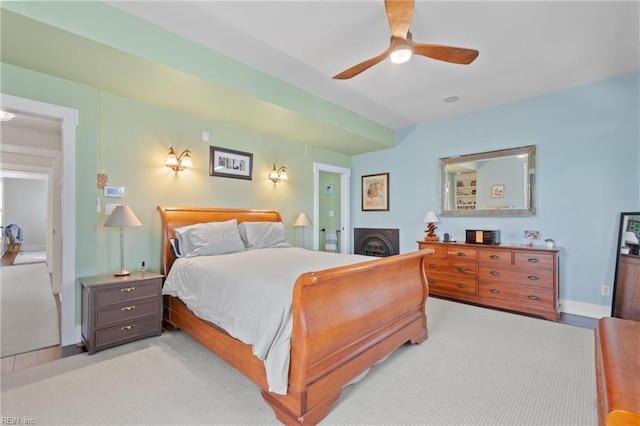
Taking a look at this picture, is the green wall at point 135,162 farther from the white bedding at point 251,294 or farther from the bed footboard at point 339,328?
the bed footboard at point 339,328

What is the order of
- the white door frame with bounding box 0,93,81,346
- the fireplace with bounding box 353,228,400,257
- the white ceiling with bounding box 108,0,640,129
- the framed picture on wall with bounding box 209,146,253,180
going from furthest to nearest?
the fireplace with bounding box 353,228,400,257
the framed picture on wall with bounding box 209,146,253,180
the white door frame with bounding box 0,93,81,346
the white ceiling with bounding box 108,0,640,129

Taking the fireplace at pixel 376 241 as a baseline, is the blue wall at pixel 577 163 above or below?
above

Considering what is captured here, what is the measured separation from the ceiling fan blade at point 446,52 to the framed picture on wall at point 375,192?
3.29m

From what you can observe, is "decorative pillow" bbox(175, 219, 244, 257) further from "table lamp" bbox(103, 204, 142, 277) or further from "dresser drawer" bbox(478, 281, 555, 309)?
"dresser drawer" bbox(478, 281, 555, 309)

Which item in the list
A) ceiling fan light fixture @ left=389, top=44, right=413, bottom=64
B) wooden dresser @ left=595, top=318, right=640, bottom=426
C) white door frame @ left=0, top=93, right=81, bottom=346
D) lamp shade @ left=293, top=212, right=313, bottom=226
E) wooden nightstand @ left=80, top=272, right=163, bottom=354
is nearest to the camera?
wooden dresser @ left=595, top=318, right=640, bottom=426

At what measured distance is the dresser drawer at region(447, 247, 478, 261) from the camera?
4.01 m

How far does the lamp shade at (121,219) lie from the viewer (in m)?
2.81

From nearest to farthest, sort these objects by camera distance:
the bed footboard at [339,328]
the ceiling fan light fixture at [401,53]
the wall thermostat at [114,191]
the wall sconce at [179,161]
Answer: the bed footboard at [339,328] < the ceiling fan light fixture at [401,53] < the wall thermostat at [114,191] < the wall sconce at [179,161]

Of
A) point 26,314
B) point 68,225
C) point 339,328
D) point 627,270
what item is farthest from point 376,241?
point 26,314

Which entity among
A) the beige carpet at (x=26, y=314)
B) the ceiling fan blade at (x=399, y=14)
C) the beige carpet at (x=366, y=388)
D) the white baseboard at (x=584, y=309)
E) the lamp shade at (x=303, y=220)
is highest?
the ceiling fan blade at (x=399, y=14)

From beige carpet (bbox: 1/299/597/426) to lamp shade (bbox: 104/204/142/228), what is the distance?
1.14 m

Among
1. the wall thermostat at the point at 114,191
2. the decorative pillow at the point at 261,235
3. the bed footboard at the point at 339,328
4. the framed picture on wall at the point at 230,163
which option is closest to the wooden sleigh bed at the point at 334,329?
the bed footboard at the point at 339,328

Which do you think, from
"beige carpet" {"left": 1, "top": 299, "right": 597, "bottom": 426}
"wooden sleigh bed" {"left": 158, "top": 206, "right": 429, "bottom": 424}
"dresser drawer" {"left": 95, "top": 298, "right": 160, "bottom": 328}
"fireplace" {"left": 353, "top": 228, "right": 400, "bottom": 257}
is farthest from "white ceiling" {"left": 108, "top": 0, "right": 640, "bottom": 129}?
"beige carpet" {"left": 1, "top": 299, "right": 597, "bottom": 426}

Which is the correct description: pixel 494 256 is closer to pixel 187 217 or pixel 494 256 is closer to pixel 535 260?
pixel 535 260
